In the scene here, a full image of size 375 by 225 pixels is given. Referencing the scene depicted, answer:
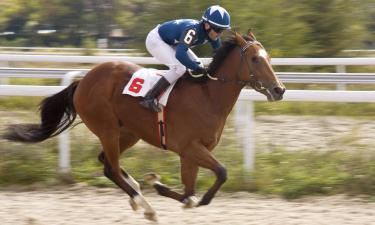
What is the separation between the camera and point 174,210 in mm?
6211

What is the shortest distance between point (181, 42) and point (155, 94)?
0.49 metres

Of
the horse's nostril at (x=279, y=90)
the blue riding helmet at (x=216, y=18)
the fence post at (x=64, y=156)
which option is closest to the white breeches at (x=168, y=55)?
the blue riding helmet at (x=216, y=18)

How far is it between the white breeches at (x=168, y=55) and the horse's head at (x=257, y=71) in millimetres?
433

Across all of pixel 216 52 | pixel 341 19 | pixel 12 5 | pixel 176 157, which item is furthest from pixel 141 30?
pixel 12 5

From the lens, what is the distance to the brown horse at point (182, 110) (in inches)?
224

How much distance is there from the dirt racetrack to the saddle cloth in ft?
3.27

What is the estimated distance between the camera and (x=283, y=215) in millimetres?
5926

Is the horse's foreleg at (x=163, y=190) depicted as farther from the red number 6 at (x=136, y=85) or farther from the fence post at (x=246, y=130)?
the fence post at (x=246, y=130)

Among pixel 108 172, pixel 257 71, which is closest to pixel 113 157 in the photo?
pixel 108 172

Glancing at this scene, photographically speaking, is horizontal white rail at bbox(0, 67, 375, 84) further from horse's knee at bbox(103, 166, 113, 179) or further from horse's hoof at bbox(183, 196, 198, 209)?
horse's hoof at bbox(183, 196, 198, 209)

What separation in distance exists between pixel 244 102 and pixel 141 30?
9910 millimetres

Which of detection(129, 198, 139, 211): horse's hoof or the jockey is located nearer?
the jockey

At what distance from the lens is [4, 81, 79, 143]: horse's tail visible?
668 cm

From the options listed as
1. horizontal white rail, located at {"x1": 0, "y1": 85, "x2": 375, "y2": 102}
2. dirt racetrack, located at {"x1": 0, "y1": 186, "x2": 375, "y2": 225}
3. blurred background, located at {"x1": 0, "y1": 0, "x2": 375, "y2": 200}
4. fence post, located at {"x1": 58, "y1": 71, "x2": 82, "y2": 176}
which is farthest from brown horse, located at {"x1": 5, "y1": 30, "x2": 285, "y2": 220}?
horizontal white rail, located at {"x1": 0, "y1": 85, "x2": 375, "y2": 102}
